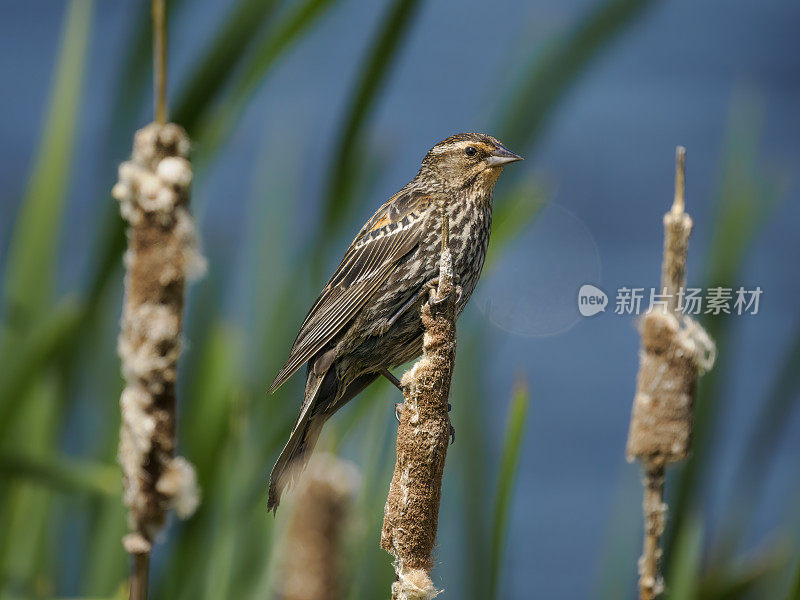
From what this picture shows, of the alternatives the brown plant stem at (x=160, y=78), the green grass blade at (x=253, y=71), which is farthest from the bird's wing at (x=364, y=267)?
the brown plant stem at (x=160, y=78)

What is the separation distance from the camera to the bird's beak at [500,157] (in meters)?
1.39

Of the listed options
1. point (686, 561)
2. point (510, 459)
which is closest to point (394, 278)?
point (510, 459)

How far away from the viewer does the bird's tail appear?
1152 mm

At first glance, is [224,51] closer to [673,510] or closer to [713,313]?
[713,313]

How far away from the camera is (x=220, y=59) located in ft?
4.31

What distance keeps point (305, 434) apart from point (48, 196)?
0.67 m

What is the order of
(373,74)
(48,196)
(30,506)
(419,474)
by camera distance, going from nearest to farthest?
(419,474) → (373,74) → (48,196) → (30,506)

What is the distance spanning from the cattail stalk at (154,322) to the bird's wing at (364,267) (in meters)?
0.58

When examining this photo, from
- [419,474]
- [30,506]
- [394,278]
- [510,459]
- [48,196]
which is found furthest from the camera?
[30,506]

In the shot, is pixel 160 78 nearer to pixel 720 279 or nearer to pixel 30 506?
pixel 720 279

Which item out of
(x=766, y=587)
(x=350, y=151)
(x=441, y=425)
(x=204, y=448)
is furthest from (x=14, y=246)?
(x=766, y=587)

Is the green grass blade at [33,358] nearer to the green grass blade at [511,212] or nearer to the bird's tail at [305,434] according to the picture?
the bird's tail at [305,434]

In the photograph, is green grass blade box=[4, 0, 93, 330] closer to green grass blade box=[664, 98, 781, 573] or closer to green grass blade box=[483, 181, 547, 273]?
green grass blade box=[483, 181, 547, 273]

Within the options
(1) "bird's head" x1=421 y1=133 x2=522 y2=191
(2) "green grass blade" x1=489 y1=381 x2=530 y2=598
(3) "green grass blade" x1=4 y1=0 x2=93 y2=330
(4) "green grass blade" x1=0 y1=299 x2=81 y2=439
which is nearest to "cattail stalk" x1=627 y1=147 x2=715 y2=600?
(2) "green grass blade" x1=489 y1=381 x2=530 y2=598
